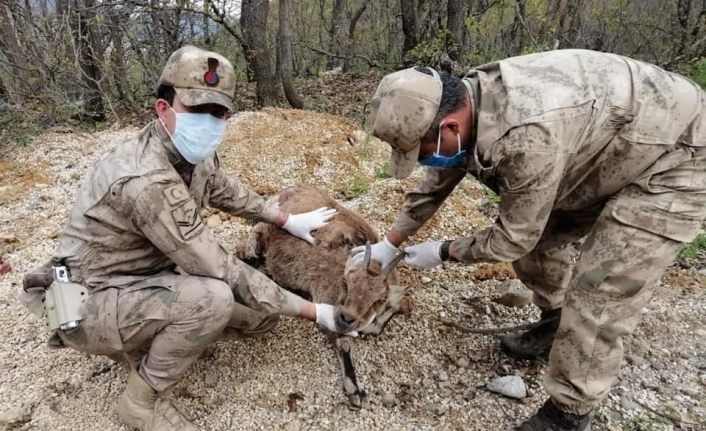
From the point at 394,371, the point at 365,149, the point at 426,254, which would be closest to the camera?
the point at 426,254

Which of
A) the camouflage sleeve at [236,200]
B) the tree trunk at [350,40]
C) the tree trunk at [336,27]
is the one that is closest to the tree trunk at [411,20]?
the tree trunk at [350,40]

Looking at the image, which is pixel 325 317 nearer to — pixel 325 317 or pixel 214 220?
pixel 325 317

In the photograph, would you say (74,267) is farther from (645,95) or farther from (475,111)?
(645,95)

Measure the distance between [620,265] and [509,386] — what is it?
3.73 ft

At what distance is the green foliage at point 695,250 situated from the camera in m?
4.46

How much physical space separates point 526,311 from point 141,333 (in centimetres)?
270

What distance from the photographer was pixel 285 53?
783cm

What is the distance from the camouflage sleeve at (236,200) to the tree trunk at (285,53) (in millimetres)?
4614

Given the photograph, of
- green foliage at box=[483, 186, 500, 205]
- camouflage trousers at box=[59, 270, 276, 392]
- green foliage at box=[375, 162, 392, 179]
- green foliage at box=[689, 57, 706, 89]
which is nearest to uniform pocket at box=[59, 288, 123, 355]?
camouflage trousers at box=[59, 270, 276, 392]

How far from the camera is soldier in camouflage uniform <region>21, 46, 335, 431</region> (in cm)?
264

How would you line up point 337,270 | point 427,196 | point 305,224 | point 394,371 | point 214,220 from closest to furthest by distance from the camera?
point 427,196 → point 394,371 → point 337,270 → point 305,224 → point 214,220

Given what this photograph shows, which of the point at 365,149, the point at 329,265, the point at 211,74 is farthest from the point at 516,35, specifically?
the point at 211,74

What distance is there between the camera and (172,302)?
2.78 metres

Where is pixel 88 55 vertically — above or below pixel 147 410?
above
